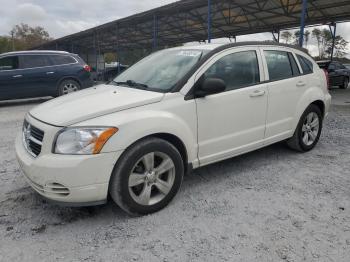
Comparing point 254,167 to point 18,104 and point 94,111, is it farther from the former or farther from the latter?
point 18,104

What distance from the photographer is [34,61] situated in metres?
9.96

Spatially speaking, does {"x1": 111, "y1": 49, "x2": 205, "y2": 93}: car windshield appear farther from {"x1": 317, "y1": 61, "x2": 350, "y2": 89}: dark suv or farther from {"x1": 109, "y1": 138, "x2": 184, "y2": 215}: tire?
{"x1": 317, "y1": 61, "x2": 350, "y2": 89}: dark suv

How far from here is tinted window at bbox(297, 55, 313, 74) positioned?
185 inches

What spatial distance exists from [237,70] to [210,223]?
1.84m

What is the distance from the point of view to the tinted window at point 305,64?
4.69 meters

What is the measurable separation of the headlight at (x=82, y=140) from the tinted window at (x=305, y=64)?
10.6 feet

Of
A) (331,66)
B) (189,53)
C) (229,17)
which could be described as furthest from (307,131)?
(229,17)

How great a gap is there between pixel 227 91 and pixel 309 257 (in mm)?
1891

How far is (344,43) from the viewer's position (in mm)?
87375

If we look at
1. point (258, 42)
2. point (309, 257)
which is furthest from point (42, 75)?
point (309, 257)

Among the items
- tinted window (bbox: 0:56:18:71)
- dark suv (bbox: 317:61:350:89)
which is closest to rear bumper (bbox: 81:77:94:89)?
tinted window (bbox: 0:56:18:71)

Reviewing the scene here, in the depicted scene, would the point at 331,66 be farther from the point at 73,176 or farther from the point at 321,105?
the point at 73,176

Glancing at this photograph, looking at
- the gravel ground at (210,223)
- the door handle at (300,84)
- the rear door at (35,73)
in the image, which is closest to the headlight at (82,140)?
the gravel ground at (210,223)

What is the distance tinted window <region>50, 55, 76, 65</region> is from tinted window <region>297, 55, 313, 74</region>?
25.9 feet
